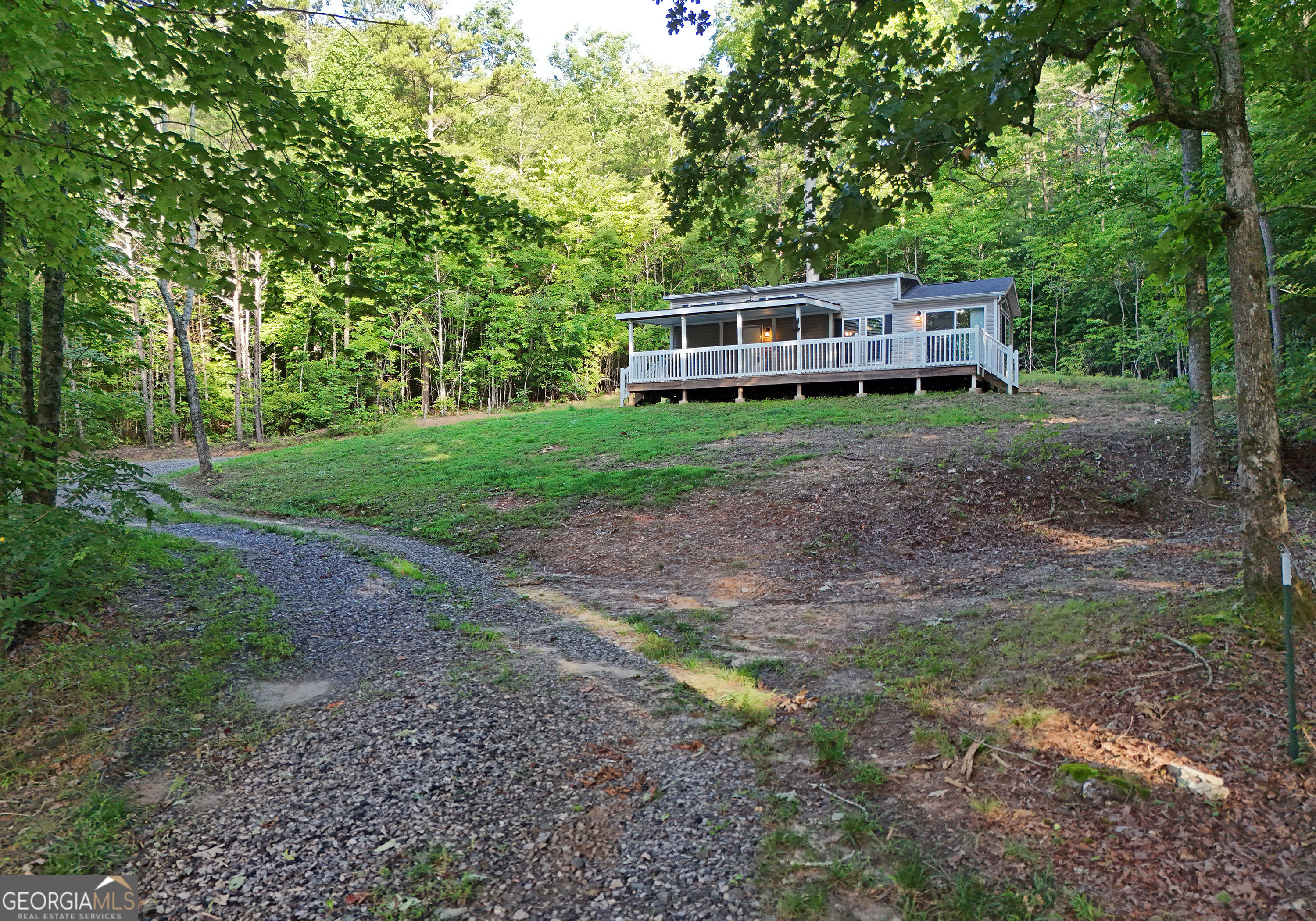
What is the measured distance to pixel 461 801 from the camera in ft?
11.3

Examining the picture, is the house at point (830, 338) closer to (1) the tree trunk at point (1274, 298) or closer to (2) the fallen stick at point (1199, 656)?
(1) the tree trunk at point (1274, 298)

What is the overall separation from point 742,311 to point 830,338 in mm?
3272

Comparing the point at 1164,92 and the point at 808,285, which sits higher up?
the point at 808,285

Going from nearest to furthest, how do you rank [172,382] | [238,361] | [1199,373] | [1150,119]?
[1150,119]
[1199,373]
[238,361]
[172,382]

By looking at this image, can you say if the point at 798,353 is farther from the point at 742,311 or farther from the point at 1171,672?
the point at 1171,672

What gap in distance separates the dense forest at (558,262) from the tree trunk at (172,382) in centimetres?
13

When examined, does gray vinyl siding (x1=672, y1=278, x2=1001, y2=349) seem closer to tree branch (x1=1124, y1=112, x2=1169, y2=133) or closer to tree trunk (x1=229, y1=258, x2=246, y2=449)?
tree trunk (x1=229, y1=258, x2=246, y2=449)

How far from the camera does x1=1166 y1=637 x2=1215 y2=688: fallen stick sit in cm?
373

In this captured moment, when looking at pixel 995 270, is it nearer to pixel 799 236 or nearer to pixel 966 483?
pixel 966 483

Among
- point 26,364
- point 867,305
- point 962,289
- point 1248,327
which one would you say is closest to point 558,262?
point 867,305

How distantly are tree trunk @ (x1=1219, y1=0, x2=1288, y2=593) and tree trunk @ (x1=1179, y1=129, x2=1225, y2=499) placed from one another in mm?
4824

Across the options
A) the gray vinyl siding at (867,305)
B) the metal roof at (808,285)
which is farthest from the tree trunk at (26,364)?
the metal roof at (808,285)

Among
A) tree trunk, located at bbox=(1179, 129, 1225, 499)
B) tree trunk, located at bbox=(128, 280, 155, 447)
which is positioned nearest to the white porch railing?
tree trunk, located at bbox=(1179, 129, 1225, 499)

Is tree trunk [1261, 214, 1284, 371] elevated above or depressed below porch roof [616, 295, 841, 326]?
below
